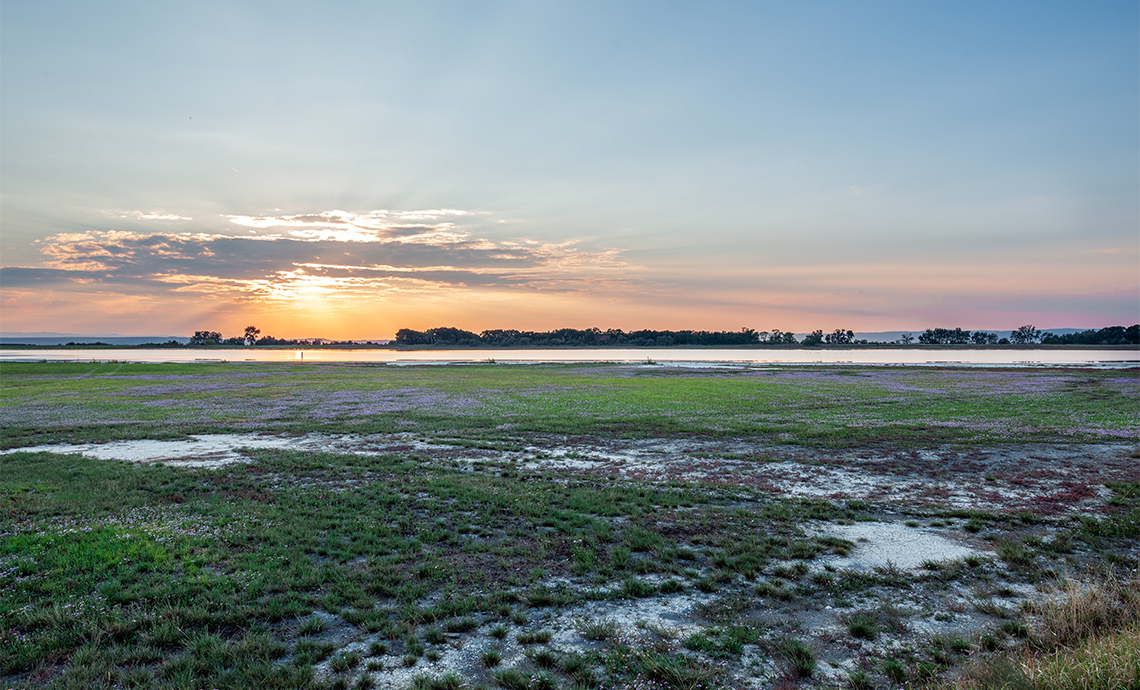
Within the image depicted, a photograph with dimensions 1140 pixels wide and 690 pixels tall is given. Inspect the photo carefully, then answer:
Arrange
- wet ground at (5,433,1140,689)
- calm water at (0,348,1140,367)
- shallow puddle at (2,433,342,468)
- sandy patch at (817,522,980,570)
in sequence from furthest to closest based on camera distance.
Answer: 1. calm water at (0,348,1140,367)
2. shallow puddle at (2,433,342,468)
3. sandy patch at (817,522,980,570)
4. wet ground at (5,433,1140,689)

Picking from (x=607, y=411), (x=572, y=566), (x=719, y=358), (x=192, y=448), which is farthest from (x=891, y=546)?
(x=719, y=358)

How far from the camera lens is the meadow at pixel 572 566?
625 centimetres

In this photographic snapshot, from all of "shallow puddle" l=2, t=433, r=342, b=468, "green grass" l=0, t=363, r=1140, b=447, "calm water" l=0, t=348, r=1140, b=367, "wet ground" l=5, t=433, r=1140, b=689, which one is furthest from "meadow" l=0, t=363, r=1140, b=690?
"calm water" l=0, t=348, r=1140, b=367

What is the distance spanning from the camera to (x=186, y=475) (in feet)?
51.6

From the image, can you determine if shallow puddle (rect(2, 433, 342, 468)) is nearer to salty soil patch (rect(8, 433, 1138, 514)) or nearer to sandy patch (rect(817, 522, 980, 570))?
salty soil patch (rect(8, 433, 1138, 514))

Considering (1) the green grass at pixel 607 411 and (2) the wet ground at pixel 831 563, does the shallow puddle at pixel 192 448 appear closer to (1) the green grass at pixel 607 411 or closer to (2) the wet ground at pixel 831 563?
(2) the wet ground at pixel 831 563

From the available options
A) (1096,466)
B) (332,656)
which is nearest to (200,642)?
(332,656)

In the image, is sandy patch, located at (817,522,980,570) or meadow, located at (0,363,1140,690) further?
sandy patch, located at (817,522,980,570)

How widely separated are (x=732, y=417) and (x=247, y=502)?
2329 cm

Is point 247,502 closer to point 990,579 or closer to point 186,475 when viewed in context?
point 186,475

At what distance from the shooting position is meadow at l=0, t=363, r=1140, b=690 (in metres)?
6.25

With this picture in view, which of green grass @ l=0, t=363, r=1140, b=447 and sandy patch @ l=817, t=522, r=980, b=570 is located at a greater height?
sandy patch @ l=817, t=522, r=980, b=570

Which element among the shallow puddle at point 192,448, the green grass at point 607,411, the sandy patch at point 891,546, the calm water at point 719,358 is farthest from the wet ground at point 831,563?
the calm water at point 719,358

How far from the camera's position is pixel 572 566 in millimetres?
9211
